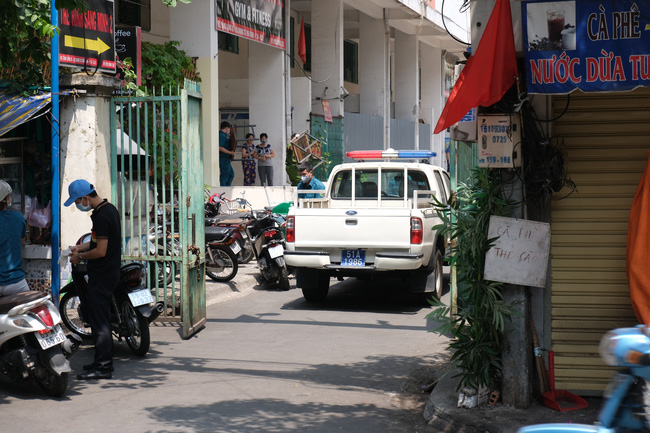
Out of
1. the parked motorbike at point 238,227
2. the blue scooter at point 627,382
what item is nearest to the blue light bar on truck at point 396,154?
the parked motorbike at point 238,227

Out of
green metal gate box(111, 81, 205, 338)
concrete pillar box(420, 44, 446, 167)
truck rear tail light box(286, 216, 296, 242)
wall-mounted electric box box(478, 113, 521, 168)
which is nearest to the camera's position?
wall-mounted electric box box(478, 113, 521, 168)

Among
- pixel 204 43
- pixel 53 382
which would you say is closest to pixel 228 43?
pixel 204 43

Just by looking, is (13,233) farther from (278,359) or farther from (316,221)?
(316,221)

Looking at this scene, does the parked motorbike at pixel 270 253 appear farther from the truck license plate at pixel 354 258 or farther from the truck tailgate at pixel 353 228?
the truck license plate at pixel 354 258

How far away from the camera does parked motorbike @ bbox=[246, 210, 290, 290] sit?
13.1 meters

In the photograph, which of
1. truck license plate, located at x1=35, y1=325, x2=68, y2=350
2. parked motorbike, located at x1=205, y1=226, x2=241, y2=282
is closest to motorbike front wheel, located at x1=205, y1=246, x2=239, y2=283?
parked motorbike, located at x1=205, y1=226, x2=241, y2=282

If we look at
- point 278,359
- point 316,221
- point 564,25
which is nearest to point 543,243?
point 564,25

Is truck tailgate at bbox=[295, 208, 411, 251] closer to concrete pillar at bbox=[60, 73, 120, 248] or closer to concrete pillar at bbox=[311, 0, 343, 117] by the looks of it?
concrete pillar at bbox=[60, 73, 120, 248]

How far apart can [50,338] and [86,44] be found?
4.19 meters

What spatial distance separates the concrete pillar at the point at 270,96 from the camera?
2084cm

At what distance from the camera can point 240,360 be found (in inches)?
336

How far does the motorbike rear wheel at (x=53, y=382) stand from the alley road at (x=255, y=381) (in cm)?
10

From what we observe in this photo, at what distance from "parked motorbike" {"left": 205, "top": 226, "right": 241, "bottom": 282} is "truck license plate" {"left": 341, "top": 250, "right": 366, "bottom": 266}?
2.45m

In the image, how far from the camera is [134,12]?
748 inches
